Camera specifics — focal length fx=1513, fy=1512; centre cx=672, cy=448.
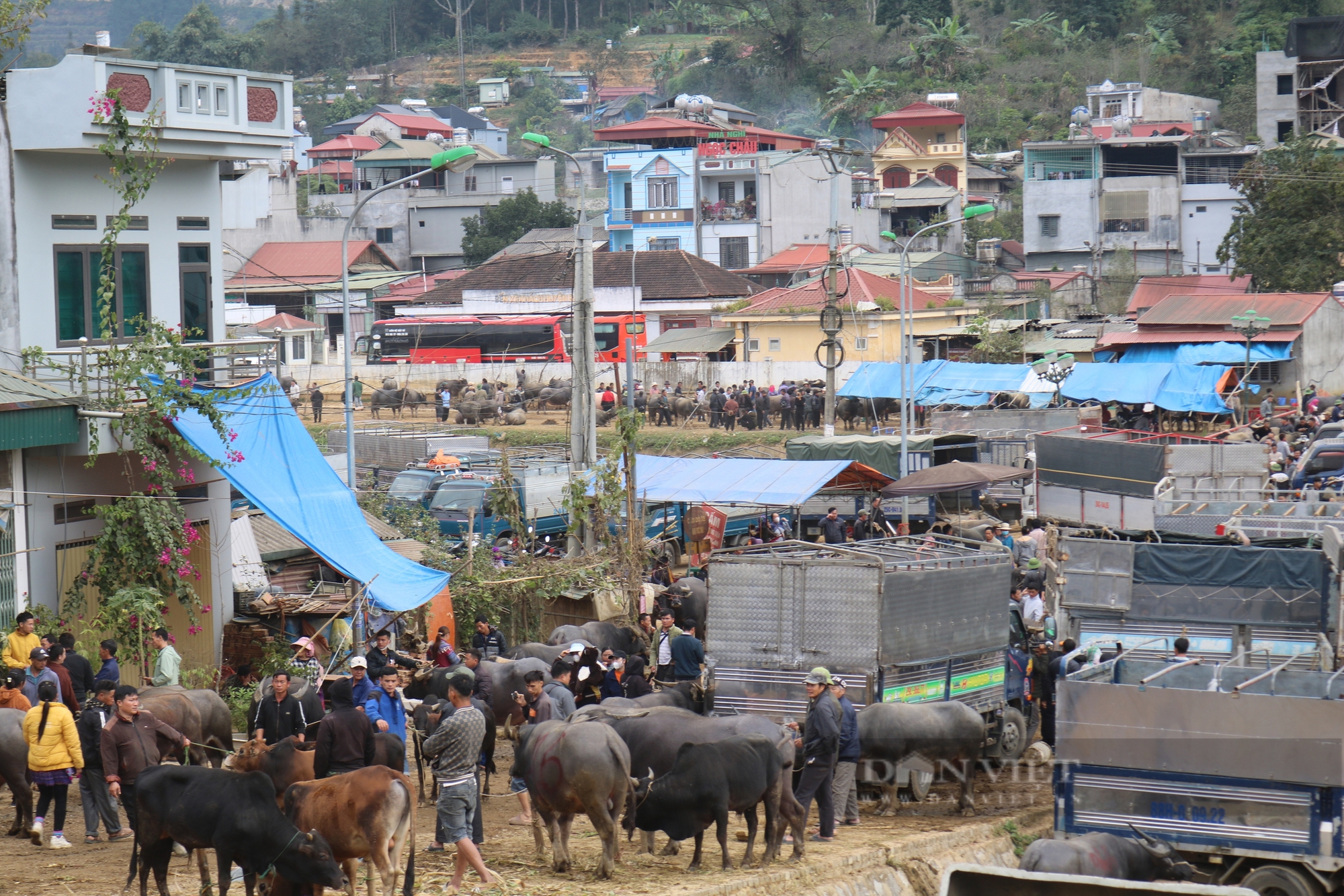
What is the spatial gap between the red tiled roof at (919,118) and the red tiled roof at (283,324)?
32.0 m

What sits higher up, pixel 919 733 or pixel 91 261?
pixel 91 261

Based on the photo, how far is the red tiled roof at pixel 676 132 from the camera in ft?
244

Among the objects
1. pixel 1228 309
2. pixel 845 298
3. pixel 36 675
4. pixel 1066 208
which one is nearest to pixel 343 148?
pixel 1066 208

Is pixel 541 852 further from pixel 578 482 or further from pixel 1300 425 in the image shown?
pixel 1300 425

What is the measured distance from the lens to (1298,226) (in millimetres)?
49125

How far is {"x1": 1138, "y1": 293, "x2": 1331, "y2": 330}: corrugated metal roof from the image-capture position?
42.9 metres

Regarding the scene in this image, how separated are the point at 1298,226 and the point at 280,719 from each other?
45.3 meters

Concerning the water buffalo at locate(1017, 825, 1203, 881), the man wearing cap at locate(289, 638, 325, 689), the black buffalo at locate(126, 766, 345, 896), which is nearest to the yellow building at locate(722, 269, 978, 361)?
the man wearing cap at locate(289, 638, 325, 689)

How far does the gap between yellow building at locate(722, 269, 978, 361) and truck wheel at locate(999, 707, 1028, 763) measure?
3764 cm

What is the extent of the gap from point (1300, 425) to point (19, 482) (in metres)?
28.6

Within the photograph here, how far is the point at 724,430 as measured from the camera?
45656 millimetres

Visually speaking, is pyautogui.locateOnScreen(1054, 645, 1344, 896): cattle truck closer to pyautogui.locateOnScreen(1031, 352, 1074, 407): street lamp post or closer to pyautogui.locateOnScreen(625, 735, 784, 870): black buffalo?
pyautogui.locateOnScreen(625, 735, 784, 870): black buffalo

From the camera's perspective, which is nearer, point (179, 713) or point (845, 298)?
point (179, 713)

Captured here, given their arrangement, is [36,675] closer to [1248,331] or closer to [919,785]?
[919,785]
